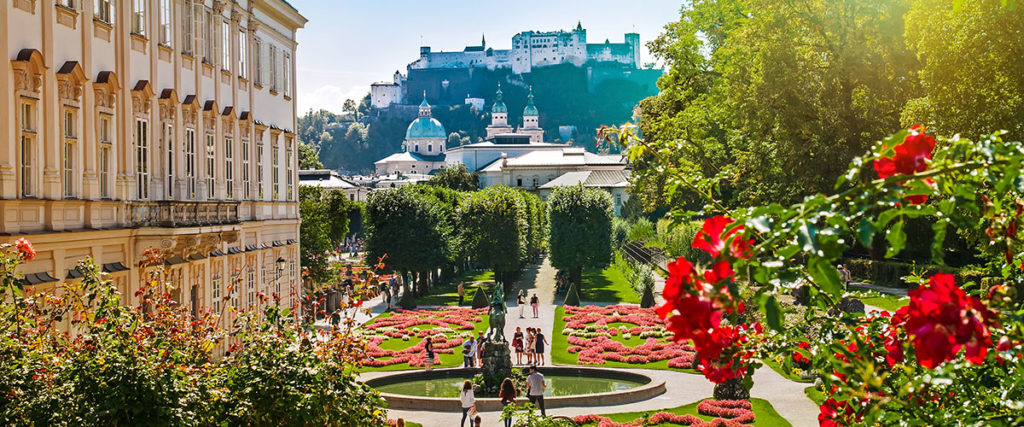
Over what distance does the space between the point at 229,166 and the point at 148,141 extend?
607 centimetres

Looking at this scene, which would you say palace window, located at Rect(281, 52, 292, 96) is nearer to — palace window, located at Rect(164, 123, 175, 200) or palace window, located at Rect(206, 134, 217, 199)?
palace window, located at Rect(206, 134, 217, 199)

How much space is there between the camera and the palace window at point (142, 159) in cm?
2322

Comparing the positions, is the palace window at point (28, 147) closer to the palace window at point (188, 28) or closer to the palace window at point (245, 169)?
the palace window at point (188, 28)

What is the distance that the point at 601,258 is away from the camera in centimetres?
6856

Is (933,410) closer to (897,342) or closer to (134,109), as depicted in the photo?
(897,342)

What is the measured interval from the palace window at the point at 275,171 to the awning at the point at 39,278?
1541 cm

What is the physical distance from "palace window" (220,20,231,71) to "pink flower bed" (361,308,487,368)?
8923 millimetres

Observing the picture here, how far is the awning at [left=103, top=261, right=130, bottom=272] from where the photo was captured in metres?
21.3

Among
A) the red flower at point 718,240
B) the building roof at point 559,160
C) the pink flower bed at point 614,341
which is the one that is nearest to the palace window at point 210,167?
the pink flower bed at point 614,341

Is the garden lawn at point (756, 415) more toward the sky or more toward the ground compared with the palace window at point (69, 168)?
more toward the ground

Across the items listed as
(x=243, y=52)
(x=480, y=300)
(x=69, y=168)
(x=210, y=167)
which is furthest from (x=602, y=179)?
(x=69, y=168)

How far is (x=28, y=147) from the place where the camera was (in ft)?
60.7

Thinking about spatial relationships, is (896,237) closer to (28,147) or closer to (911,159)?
(911,159)

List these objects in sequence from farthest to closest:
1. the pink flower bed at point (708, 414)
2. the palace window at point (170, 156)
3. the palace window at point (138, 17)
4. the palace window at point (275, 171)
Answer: the palace window at point (275, 171)
the palace window at point (170, 156)
the pink flower bed at point (708, 414)
the palace window at point (138, 17)
